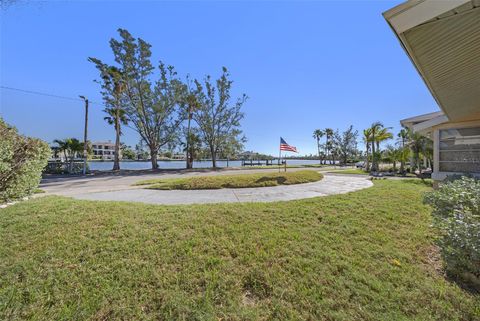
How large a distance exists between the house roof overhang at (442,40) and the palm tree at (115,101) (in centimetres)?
2396

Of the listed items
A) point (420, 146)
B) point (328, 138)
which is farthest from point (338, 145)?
point (420, 146)

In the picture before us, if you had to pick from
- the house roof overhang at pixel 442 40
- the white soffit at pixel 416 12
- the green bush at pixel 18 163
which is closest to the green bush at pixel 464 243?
the house roof overhang at pixel 442 40

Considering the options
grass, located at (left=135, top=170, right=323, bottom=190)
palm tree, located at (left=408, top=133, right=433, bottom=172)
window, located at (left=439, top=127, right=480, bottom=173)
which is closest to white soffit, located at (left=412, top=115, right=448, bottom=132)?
window, located at (left=439, top=127, right=480, bottom=173)

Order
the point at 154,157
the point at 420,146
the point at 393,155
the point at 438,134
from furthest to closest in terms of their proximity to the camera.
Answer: the point at 154,157
the point at 393,155
the point at 420,146
the point at 438,134

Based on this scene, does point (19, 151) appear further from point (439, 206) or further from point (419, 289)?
point (439, 206)

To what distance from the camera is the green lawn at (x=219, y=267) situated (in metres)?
2.22

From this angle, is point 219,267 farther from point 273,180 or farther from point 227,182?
point 273,180

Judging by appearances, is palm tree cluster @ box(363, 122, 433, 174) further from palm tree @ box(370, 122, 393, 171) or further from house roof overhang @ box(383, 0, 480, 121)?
house roof overhang @ box(383, 0, 480, 121)

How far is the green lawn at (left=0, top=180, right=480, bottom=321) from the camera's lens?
2.22 metres

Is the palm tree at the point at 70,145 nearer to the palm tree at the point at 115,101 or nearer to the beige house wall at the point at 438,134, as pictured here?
the palm tree at the point at 115,101

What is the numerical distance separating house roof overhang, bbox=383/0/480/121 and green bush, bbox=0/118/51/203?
8042 mm

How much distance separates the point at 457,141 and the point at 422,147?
11.8m

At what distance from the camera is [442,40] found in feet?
9.98

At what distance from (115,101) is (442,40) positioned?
2478 centimetres
